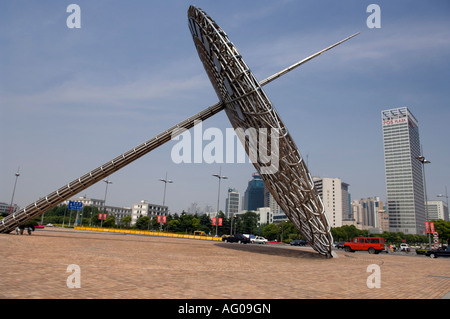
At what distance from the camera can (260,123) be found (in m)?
21.0

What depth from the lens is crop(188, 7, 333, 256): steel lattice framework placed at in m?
19.6

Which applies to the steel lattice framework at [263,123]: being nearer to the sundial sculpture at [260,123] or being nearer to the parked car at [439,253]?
the sundial sculpture at [260,123]

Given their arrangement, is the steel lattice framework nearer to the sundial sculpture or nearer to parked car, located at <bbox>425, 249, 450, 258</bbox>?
the sundial sculpture

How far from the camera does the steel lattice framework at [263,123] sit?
19594 mm

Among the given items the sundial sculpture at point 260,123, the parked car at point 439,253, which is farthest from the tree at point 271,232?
the sundial sculpture at point 260,123

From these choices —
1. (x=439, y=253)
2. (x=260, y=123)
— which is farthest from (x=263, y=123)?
(x=439, y=253)

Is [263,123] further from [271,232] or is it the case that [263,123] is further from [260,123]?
[271,232]

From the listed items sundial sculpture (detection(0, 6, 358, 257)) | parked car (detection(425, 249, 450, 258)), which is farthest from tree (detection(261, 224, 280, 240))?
sundial sculpture (detection(0, 6, 358, 257))

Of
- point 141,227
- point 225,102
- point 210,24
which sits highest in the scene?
point 210,24
